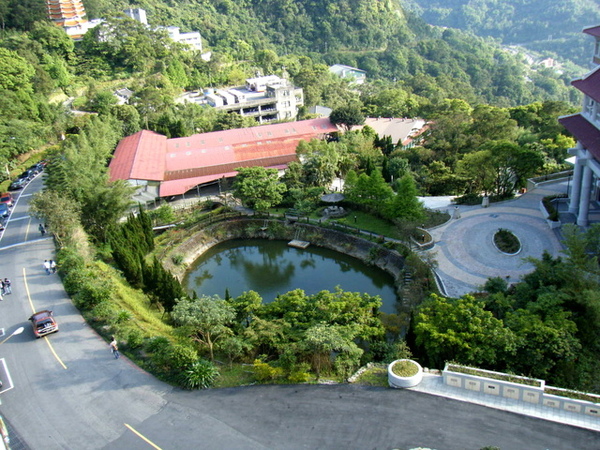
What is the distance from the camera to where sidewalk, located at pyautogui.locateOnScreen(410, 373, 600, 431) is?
13.5 metres

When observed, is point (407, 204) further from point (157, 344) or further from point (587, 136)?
point (157, 344)

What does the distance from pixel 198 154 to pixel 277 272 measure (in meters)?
16.4

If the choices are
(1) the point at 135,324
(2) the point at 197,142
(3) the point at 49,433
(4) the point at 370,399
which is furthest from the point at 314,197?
(3) the point at 49,433

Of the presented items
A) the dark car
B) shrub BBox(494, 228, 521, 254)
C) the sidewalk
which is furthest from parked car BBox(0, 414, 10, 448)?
the dark car

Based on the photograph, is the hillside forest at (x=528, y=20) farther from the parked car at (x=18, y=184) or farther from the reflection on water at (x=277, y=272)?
the parked car at (x=18, y=184)

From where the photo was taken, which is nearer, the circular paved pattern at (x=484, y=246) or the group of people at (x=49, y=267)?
the circular paved pattern at (x=484, y=246)

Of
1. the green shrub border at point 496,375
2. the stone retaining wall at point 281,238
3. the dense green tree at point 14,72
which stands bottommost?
the stone retaining wall at point 281,238

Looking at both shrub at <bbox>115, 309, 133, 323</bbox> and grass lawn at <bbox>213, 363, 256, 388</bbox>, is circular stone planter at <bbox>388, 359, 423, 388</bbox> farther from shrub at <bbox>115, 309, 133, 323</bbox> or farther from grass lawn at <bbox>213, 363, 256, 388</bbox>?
shrub at <bbox>115, 309, 133, 323</bbox>

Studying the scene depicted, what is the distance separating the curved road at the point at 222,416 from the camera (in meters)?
13.5

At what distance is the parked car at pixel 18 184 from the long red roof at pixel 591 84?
38.0 metres

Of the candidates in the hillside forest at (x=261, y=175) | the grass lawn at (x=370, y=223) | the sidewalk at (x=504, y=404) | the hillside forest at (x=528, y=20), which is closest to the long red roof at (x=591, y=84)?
the hillside forest at (x=261, y=175)

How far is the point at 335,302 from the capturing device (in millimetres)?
19109

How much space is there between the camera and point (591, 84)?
76.2ft

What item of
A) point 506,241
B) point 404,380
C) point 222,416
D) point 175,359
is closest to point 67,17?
point 506,241
